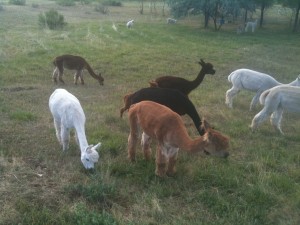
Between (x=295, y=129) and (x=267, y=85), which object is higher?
(x=267, y=85)

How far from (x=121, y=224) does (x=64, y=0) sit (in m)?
43.6

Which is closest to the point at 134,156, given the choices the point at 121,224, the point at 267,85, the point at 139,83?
the point at 121,224

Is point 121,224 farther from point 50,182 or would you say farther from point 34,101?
point 34,101

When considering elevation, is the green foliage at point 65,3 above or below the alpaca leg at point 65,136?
above

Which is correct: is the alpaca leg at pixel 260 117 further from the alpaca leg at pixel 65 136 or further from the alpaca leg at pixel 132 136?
the alpaca leg at pixel 65 136

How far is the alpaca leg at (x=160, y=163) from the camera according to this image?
6.03m

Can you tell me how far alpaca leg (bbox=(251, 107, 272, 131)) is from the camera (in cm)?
846

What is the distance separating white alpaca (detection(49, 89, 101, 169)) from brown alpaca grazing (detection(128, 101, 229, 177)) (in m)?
0.88

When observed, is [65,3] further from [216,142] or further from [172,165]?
[216,142]

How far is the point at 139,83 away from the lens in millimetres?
12367

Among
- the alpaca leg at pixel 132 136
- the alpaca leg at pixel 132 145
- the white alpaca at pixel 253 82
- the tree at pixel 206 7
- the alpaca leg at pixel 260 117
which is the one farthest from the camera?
the tree at pixel 206 7

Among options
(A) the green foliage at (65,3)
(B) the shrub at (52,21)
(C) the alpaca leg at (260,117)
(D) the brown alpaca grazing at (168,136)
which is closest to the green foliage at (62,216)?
(D) the brown alpaca grazing at (168,136)

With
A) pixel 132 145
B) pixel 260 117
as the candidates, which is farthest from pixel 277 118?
pixel 132 145

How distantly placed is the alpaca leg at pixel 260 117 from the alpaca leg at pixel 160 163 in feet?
10.7
